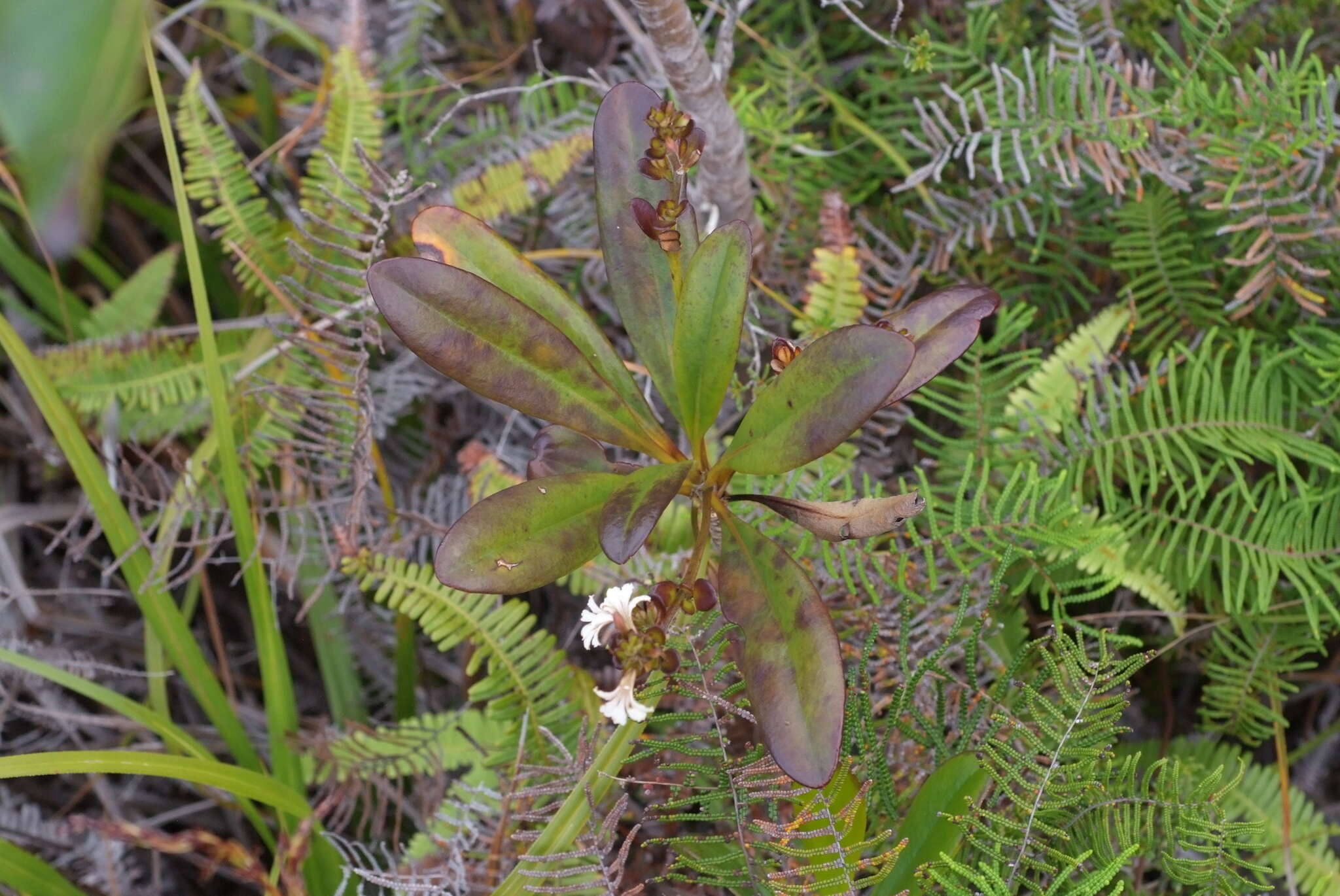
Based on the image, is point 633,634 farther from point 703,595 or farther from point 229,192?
point 229,192

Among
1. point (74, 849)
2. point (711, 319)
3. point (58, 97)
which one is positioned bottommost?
point (74, 849)

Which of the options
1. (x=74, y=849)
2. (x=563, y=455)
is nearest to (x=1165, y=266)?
(x=563, y=455)

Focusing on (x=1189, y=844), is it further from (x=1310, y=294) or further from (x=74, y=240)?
(x=74, y=240)

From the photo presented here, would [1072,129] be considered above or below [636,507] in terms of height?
above

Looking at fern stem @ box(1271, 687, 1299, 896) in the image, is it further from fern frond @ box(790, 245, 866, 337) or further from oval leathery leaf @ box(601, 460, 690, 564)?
oval leathery leaf @ box(601, 460, 690, 564)

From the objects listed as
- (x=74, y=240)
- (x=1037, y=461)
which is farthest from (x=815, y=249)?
(x=74, y=240)

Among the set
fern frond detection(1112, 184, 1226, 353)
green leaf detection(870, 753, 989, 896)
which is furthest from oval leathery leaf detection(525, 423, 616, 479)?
fern frond detection(1112, 184, 1226, 353)

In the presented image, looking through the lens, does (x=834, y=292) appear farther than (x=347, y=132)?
No
